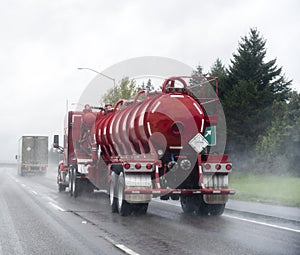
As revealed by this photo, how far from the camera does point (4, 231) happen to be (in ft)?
35.4

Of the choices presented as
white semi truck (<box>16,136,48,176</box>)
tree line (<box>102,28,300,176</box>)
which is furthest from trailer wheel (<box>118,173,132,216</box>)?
white semi truck (<box>16,136,48,176</box>)

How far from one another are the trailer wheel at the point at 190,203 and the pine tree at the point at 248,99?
2963 cm

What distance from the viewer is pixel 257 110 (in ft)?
148

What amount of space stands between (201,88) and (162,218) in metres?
4.26

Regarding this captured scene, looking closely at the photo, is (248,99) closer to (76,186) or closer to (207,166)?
(76,186)

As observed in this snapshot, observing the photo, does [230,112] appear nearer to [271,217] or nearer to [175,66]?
[175,66]

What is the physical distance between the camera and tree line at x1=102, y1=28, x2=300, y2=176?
37562mm

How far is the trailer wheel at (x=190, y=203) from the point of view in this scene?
587 inches

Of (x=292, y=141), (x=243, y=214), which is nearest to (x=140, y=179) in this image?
(x=243, y=214)

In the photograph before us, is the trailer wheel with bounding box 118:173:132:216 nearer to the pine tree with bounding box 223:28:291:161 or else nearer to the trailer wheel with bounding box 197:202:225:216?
the trailer wheel with bounding box 197:202:225:216

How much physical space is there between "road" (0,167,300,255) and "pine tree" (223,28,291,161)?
1199 inches

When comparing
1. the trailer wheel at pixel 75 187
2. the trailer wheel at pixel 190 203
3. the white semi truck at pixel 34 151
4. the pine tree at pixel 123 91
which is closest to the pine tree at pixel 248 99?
the pine tree at pixel 123 91

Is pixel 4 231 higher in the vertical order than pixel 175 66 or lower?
lower

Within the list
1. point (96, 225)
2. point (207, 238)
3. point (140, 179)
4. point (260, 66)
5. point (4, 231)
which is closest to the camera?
point (207, 238)
